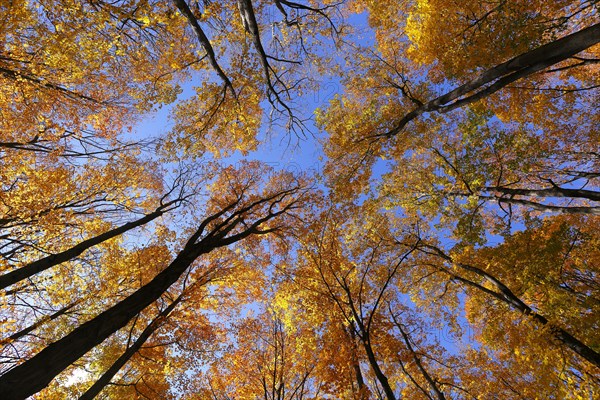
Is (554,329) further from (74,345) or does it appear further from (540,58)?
(74,345)

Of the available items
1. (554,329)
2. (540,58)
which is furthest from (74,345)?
(554,329)

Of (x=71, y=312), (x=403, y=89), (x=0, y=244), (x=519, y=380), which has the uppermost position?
(x=403, y=89)

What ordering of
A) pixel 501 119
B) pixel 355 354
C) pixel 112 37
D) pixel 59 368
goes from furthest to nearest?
pixel 501 119 → pixel 355 354 → pixel 112 37 → pixel 59 368

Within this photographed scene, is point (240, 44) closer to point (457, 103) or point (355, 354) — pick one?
point (457, 103)

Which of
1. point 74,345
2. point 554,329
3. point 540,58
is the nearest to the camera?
point 74,345

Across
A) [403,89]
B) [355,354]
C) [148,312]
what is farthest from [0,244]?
[403,89]

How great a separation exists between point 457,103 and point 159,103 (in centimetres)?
804

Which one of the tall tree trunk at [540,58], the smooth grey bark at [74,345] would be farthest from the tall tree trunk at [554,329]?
the smooth grey bark at [74,345]

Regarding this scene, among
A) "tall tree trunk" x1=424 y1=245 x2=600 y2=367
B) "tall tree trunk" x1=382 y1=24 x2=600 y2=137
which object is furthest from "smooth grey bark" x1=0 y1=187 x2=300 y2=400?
"tall tree trunk" x1=424 y1=245 x2=600 y2=367

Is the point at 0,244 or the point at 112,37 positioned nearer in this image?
the point at 112,37

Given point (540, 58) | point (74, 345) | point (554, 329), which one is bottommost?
point (554, 329)

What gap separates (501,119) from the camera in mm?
11438

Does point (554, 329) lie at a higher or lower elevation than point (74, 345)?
lower

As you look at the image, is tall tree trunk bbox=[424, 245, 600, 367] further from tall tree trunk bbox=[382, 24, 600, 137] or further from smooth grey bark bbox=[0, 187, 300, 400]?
smooth grey bark bbox=[0, 187, 300, 400]
